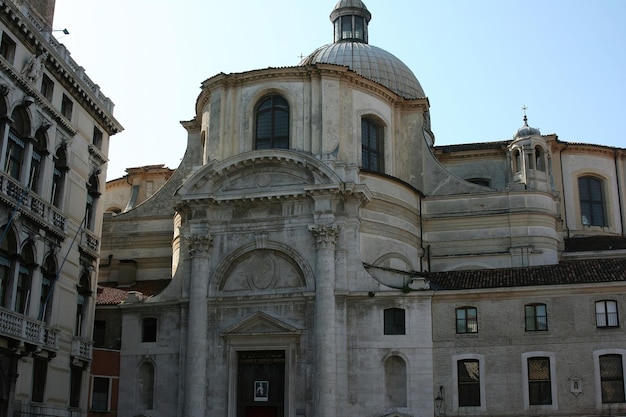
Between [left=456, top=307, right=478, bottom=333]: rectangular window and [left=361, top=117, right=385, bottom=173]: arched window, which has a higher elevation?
[left=361, top=117, right=385, bottom=173]: arched window

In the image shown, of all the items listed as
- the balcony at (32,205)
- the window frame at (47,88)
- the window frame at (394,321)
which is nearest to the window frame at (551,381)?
the window frame at (394,321)

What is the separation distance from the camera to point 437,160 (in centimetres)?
4459

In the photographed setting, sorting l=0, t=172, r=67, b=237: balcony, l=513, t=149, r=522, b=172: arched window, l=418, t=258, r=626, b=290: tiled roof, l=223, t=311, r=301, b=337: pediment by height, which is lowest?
l=223, t=311, r=301, b=337: pediment

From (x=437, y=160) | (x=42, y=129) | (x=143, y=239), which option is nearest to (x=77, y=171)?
(x=42, y=129)

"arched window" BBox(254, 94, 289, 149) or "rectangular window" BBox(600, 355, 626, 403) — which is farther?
"arched window" BBox(254, 94, 289, 149)

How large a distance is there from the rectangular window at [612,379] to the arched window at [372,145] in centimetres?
1403

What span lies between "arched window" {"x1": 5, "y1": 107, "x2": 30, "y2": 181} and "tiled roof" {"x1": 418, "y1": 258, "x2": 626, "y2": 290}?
17.0 meters

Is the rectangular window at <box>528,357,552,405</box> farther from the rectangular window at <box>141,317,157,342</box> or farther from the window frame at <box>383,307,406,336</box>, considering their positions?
the rectangular window at <box>141,317,157,342</box>

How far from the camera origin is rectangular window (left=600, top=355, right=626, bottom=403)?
110 ft

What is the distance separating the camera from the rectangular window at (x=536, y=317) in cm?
3519

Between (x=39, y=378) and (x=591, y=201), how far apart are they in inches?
1222

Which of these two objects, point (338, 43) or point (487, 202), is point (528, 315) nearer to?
point (487, 202)

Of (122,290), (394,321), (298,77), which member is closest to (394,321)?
(394,321)

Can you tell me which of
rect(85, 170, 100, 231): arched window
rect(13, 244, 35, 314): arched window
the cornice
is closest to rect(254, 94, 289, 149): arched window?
the cornice
